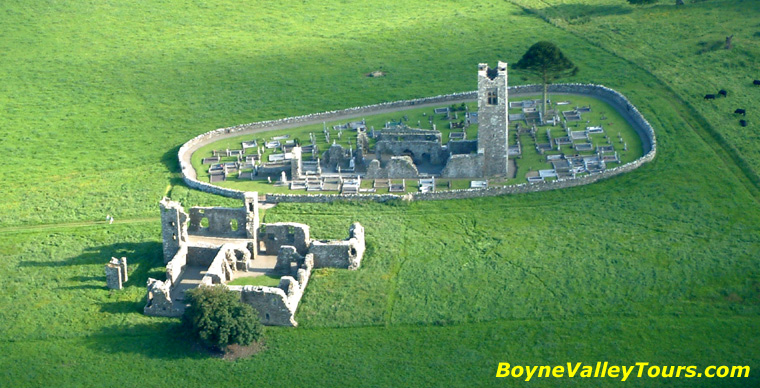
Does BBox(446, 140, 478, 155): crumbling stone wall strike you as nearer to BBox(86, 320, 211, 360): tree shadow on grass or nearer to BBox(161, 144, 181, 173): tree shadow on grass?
BBox(161, 144, 181, 173): tree shadow on grass

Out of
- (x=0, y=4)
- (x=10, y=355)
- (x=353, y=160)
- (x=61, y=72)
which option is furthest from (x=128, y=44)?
(x=10, y=355)

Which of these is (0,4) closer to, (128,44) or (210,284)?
(128,44)

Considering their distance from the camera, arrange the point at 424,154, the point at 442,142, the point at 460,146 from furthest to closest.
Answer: the point at 442,142, the point at 424,154, the point at 460,146

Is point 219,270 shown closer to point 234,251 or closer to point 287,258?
point 234,251

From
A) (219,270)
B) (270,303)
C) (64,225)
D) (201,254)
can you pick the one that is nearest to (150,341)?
(219,270)

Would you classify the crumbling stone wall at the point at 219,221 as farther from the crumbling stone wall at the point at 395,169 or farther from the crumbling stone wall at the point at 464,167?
the crumbling stone wall at the point at 464,167

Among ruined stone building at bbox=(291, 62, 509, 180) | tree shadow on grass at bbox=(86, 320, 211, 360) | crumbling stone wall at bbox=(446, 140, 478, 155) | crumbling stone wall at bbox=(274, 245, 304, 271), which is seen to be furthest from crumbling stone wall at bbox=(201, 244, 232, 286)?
crumbling stone wall at bbox=(446, 140, 478, 155)
